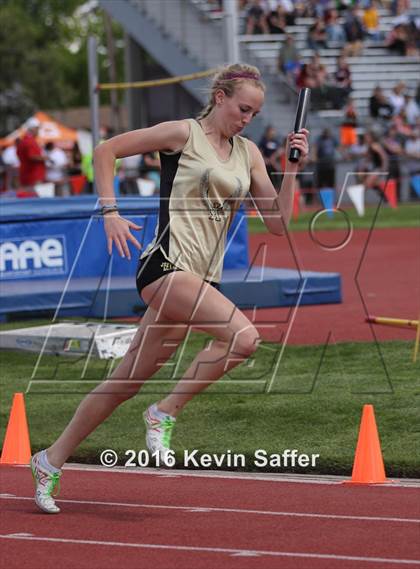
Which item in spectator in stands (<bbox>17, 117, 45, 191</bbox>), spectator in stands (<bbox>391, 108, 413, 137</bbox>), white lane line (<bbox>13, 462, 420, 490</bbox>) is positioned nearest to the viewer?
white lane line (<bbox>13, 462, 420, 490</bbox>)

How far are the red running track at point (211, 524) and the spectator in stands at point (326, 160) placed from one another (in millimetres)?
22395

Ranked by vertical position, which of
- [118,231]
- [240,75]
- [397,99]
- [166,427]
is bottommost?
[397,99]

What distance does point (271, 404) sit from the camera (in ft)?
29.0

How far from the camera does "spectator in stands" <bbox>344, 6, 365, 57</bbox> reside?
33.7 metres

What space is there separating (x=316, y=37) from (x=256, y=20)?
146 centimetres

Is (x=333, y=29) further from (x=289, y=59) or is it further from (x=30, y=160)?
(x=30, y=160)

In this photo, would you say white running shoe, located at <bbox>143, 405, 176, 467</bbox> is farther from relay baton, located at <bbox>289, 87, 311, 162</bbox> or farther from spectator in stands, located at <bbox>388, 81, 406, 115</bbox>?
spectator in stands, located at <bbox>388, 81, 406, 115</bbox>

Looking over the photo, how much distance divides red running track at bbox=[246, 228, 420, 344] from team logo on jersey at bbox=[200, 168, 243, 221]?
530 cm

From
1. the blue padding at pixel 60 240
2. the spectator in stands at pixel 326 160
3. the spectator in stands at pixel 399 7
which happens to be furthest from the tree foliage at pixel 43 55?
the blue padding at pixel 60 240

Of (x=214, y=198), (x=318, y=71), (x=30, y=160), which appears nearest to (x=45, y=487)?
(x=214, y=198)

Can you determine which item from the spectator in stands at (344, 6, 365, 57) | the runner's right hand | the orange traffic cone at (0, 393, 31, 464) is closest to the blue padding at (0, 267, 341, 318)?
the orange traffic cone at (0, 393, 31, 464)

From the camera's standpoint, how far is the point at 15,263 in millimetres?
14203

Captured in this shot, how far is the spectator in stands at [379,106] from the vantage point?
31.0m

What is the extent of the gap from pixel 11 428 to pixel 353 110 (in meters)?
24.2
